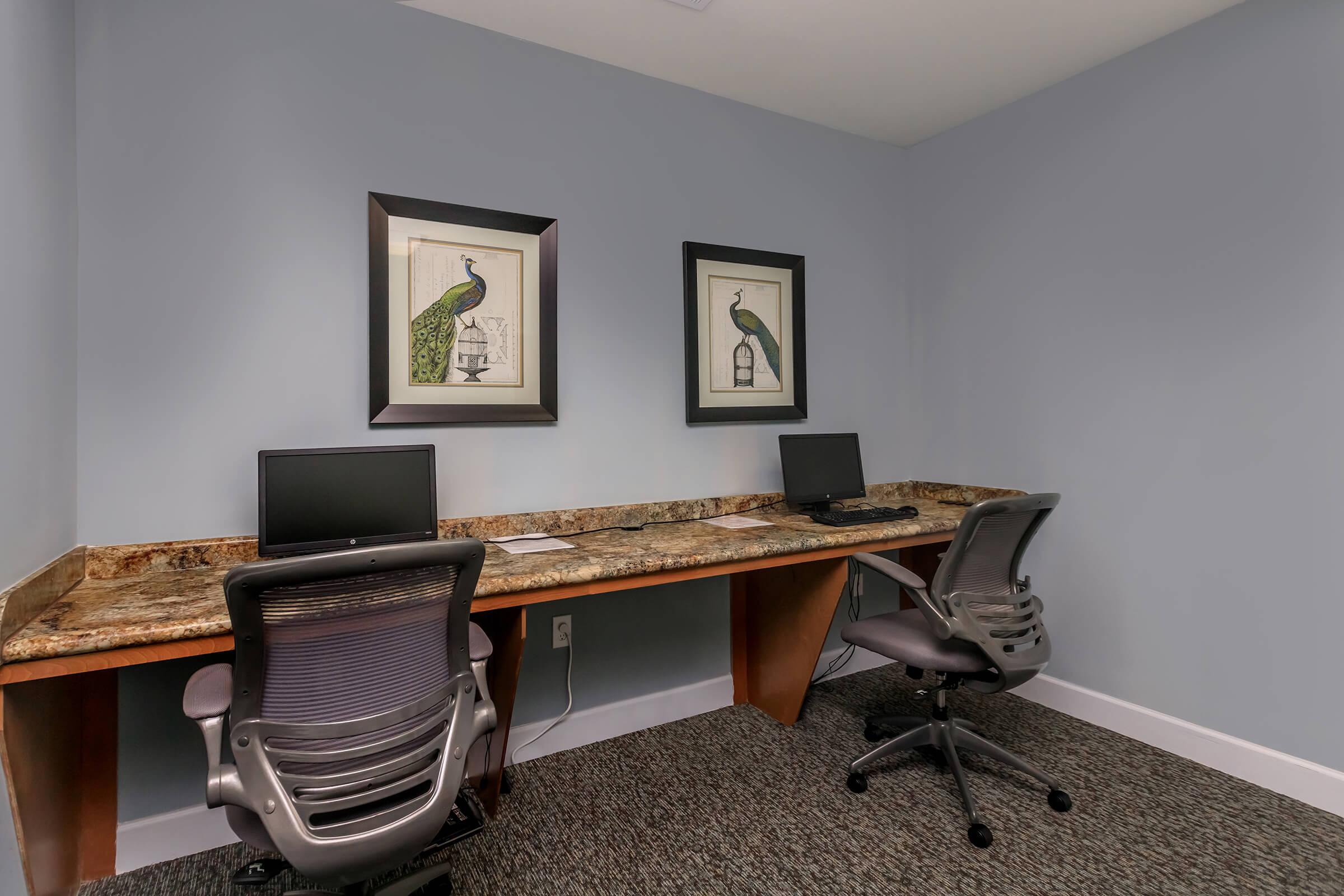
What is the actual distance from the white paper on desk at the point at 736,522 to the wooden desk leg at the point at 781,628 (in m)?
0.19

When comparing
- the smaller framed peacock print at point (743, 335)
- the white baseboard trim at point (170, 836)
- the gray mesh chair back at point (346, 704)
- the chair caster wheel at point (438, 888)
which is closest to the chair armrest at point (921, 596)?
the smaller framed peacock print at point (743, 335)

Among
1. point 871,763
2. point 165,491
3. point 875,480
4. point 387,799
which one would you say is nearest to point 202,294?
point 165,491

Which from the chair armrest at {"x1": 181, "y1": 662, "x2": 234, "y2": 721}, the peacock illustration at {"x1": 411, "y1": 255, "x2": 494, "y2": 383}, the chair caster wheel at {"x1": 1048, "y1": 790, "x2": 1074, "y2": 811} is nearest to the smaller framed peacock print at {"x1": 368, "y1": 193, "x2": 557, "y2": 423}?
the peacock illustration at {"x1": 411, "y1": 255, "x2": 494, "y2": 383}

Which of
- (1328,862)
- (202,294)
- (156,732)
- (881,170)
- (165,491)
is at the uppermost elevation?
(881,170)

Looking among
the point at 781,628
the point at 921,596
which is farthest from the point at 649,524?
the point at 921,596

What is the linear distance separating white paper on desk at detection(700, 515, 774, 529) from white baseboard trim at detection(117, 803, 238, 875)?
181 centimetres

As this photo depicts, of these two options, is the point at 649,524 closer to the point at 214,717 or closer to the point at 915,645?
the point at 915,645

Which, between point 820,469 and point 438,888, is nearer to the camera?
point 438,888

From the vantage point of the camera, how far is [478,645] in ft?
5.03

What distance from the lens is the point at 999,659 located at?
1.98 meters

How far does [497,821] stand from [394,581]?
113 cm

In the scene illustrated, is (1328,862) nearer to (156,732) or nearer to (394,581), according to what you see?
(394,581)

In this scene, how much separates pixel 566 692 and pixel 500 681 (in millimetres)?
518

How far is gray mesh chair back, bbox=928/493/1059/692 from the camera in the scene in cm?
198
